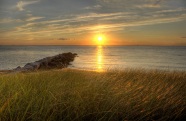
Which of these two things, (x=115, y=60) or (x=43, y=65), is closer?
(x=43, y=65)

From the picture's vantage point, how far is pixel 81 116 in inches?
162

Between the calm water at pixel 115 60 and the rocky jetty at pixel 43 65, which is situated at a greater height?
the rocky jetty at pixel 43 65

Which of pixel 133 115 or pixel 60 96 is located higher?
pixel 60 96

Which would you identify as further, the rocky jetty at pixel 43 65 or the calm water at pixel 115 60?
the calm water at pixel 115 60

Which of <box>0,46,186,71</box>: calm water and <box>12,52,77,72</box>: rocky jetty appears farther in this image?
<box>0,46,186,71</box>: calm water

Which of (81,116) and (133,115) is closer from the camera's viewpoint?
(81,116)

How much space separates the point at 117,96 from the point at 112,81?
77.1 inches

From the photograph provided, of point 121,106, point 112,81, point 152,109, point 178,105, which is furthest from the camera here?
point 112,81

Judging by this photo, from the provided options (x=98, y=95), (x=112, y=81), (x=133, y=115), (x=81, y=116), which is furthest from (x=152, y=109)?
(x=112, y=81)

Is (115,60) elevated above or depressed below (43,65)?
below

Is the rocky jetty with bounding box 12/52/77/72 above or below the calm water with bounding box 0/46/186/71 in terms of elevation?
above

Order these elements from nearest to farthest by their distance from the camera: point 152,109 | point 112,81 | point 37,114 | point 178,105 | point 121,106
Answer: point 37,114 → point 121,106 → point 152,109 → point 178,105 → point 112,81

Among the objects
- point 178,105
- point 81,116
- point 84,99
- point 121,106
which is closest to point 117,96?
point 121,106

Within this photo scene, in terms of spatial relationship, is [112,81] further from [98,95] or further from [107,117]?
[107,117]
